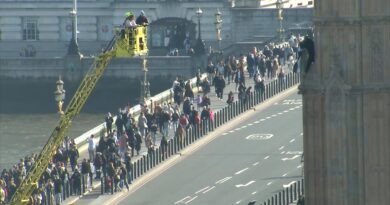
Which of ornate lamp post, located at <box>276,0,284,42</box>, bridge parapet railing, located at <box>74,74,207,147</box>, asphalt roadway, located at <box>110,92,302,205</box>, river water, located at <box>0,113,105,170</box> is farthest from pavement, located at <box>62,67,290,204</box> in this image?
ornate lamp post, located at <box>276,0,284,42</box>

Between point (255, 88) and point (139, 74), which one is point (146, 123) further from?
point (139, 74)

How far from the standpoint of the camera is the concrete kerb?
287ft

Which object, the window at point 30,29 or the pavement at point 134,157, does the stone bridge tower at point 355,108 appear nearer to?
the pavement at point 134,157

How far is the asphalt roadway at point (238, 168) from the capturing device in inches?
3398

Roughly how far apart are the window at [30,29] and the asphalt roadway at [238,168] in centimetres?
6240

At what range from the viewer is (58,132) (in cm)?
7488

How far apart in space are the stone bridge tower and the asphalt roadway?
1505 inches

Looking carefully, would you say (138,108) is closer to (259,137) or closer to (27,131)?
(259,137)

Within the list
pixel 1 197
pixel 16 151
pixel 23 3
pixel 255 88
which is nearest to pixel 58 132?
pixel 1 197

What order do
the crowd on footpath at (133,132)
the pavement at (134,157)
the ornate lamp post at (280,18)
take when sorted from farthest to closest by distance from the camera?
the ornate lamp post at (280,18) < the crowd on footpath at (133,132) < the pavement at (134,157)

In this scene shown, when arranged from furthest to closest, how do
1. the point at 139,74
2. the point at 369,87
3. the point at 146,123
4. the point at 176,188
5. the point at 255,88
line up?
the point at 139,74, the point at 255,88, the point at 146,123, the point at 176,188, the point at 369,87

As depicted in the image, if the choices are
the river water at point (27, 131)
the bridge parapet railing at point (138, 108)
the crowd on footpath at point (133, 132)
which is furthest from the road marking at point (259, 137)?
the river water at point (27, 131)

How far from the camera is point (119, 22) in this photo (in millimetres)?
169125

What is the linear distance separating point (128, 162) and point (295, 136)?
15284mm
